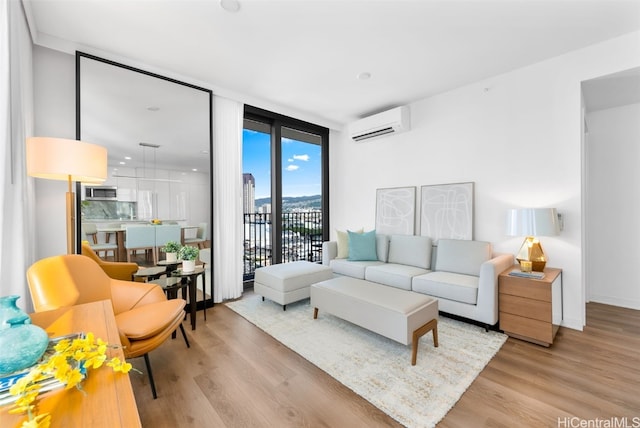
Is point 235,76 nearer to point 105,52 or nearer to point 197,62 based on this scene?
point 197,62

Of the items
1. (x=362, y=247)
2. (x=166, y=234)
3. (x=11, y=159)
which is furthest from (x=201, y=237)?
(x=362, y=247)

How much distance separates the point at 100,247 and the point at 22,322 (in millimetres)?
2200

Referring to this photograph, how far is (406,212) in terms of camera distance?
13.2 ft

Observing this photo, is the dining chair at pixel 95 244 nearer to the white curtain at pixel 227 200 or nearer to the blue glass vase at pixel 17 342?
the white curtain at pixel 227 200

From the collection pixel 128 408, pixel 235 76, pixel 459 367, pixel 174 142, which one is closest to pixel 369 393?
pixel 459 367

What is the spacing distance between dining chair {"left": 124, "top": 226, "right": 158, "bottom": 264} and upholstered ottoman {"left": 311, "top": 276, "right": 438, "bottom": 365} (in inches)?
75.2

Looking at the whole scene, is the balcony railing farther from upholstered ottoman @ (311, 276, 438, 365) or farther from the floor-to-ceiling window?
upholstered ottoman @ (311, 276, 438, 365)

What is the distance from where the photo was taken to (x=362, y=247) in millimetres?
3943

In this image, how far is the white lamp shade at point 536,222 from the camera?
2.53 meters

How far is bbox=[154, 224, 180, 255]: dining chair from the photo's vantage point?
302cm

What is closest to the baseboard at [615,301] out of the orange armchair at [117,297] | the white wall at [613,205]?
the white wall at [613,205]

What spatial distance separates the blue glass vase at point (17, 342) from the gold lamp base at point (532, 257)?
3.43m

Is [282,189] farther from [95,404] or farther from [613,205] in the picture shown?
[613,205]

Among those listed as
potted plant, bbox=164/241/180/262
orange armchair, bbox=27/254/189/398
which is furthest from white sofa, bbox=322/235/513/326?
orange armchair, bbox=27/254/189/398
